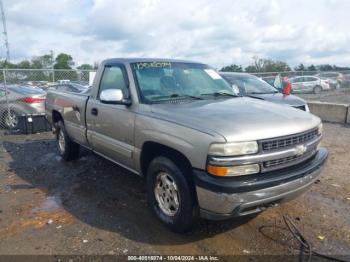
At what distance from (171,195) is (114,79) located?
6.63ft

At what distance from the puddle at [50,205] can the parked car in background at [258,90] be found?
4596 millimetres

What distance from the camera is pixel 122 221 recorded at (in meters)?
4.04

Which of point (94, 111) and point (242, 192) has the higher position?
point (94, 111)

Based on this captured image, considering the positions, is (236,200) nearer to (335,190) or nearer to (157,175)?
(157,175)

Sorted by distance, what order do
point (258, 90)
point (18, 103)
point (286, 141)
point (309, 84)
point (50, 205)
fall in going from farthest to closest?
point (309, 84)
point (18, 103)
point (258, 90)
point (50, 205)
point (286, 141)

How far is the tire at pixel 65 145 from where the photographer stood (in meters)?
6.44

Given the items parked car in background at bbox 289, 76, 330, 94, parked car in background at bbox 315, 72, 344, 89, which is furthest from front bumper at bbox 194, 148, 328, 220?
parked car in background at bbox 315, 72, 344, 89

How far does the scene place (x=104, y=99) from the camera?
4.10 metres

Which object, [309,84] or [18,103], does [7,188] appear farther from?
[309,84]

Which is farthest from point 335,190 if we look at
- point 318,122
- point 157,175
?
point 157,175

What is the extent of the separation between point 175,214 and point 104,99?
1663 millimetres

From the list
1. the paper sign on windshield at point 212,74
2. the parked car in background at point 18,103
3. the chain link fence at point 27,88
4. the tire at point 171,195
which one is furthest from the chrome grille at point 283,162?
the parked car in background at point 18,103

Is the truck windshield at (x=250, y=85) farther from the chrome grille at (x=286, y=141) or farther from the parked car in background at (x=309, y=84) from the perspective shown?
the parked car in background at (x=309, y=84)

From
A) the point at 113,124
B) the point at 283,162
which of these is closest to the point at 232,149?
the point at 283,162
